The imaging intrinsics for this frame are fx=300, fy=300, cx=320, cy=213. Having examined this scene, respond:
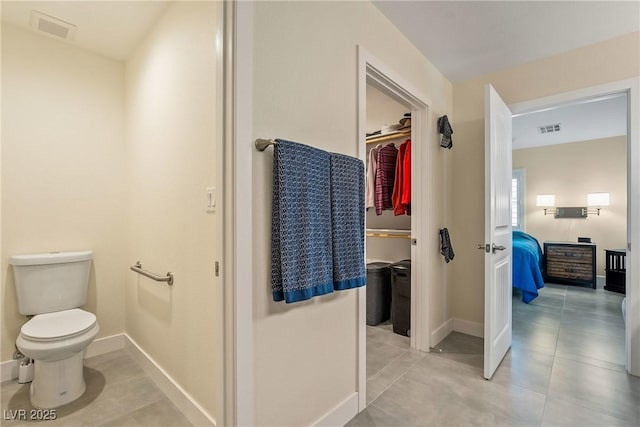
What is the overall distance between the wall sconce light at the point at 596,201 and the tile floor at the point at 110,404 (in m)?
6.42

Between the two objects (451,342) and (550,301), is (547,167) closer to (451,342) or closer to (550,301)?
(550,301)

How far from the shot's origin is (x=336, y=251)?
1.44 meters

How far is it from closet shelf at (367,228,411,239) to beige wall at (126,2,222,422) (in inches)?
79.0

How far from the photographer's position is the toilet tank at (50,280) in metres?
1.99

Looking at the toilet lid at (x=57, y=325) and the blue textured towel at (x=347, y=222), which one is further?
the toilet lid at (x=57, y=325)

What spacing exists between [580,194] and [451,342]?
4.51 m

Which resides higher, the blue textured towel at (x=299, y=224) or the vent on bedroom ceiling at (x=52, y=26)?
the vent on bedroom ceiling at (x=52, y=26)

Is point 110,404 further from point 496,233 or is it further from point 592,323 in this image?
point 592,323

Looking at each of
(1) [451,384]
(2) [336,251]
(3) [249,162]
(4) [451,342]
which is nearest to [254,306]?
(2) [336,251]

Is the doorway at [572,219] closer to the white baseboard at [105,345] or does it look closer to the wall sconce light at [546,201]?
the wall sconce light at [546,201]

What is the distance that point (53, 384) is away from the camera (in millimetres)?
1725

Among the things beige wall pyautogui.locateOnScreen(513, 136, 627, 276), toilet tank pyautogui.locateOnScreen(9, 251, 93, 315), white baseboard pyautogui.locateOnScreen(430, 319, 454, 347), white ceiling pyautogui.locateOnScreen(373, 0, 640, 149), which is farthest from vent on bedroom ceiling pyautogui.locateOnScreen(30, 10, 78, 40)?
beige wall pyautogui.locateOnScreen(513, 136, 627, 276)

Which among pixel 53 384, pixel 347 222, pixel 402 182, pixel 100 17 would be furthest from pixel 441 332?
pixel 100 17

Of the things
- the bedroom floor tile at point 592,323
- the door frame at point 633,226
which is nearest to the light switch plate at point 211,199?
the door frame at point 633,226
